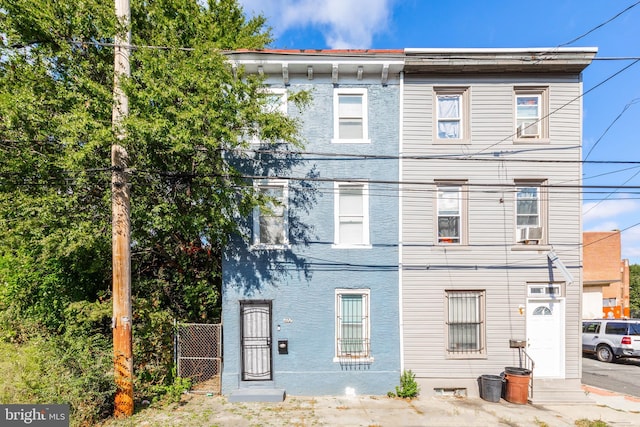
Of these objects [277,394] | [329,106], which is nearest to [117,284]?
[277,394]

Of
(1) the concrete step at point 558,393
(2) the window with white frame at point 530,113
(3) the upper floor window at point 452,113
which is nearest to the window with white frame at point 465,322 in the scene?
(1) the concrete step at point 558,393

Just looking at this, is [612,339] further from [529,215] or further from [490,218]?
[490,218]

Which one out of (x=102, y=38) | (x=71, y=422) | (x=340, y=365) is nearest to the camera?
(x=71, y=422)

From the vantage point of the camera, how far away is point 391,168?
29.8 feet

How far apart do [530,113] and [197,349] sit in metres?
11.2

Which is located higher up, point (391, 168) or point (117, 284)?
point (391, 168)

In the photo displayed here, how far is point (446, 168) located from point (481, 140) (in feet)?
4.15

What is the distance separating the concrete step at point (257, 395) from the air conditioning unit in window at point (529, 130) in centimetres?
943

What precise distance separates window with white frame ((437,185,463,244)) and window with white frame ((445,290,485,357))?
1584mm

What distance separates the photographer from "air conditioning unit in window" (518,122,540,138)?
9188 mm

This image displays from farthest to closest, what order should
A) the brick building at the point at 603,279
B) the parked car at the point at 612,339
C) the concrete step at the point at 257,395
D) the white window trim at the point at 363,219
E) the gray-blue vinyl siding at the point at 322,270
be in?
the brick building at the point at 603,279 → the parked car at the point at 612,339 → the white window trim at the point at 363,219 → the gray-blue vinyl siding at the point at 322,270 → the concrete step at the point at 257,395

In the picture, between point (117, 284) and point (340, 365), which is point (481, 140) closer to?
point (340, 365)

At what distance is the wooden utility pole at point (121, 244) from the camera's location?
7.05 meters

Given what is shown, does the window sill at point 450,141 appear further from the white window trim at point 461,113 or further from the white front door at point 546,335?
the white front door at point 546,335
